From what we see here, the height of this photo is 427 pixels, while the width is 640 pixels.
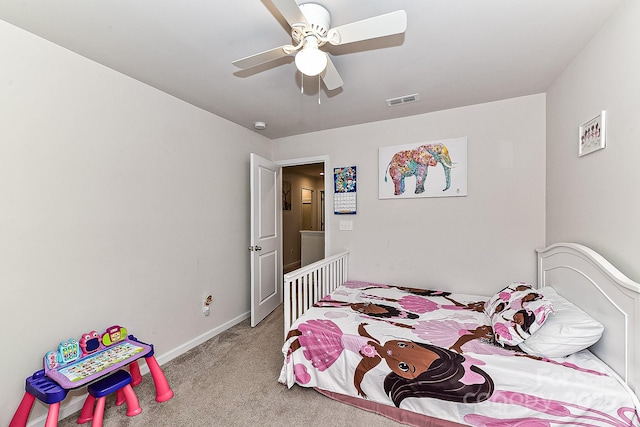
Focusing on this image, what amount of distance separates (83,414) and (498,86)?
146 inches

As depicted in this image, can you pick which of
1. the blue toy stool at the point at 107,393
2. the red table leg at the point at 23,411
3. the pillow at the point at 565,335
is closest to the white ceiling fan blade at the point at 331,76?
the pillow at the point at 565,335

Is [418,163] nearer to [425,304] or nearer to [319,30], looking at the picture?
[425,304]

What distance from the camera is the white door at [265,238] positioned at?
9.81ft

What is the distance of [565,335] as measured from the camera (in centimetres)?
148

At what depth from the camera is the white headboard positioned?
1249 millimetres

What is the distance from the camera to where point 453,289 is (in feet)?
8.97

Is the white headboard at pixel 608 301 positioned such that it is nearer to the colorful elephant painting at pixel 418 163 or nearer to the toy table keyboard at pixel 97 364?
the colorful elephant painting at pixel 418 163

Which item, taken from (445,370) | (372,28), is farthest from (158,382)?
(372,28)

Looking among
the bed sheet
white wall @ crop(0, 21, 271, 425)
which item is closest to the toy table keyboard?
white wall @ crop(0, 21, 271, 425)

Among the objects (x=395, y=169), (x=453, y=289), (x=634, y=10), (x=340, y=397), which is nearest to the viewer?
(x=634, y=10)

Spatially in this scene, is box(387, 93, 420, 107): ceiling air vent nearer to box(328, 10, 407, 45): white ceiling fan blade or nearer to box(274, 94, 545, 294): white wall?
box(274, 94, 545, 294): white wall

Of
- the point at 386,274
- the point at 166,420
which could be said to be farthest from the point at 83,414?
the point at 386,274

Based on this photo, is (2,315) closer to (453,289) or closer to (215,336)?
(215,336)

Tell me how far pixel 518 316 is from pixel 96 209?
111 inches
